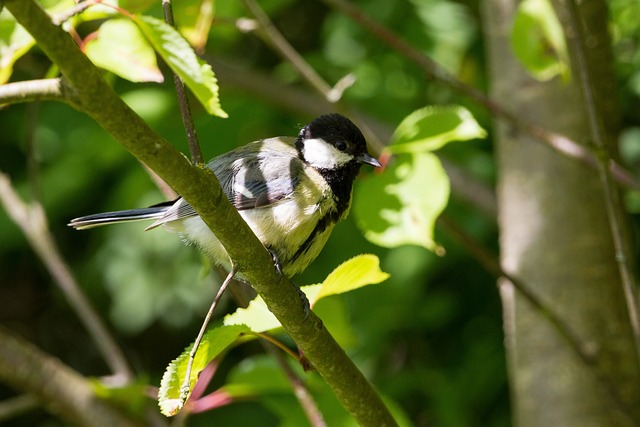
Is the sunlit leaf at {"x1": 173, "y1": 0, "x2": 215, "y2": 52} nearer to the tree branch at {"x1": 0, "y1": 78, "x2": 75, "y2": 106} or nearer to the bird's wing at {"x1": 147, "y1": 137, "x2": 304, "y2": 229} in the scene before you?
the bird's wing at {"x1": 147, "y1": 137, "x2": 304, "y2": 229}

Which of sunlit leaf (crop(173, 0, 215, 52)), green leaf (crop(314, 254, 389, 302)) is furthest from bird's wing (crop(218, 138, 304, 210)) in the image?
green leaf (crop(314, 254, 389, 302))

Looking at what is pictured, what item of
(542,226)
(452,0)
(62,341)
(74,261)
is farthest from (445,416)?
(62,341)

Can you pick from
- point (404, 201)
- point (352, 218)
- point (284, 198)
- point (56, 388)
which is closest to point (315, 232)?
point (284, 198)

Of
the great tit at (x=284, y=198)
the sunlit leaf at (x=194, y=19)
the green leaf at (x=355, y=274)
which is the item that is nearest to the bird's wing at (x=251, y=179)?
the great tit at (x=284, y=198)

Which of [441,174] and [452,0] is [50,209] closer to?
[452,0]

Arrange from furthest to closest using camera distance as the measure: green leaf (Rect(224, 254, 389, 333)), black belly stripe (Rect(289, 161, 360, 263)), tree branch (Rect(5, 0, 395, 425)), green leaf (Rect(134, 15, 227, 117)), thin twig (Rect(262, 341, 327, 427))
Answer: black belly stripe (Rect(289, 161, 360, 263))
thin twig (Rect(262, 341, 327, 427))
green leaf (Rect(224, 254, 389, 333))
green leaf (Rect(134, 15, 227, 117))
tree branch (Rect(5, 0, 395, 425))

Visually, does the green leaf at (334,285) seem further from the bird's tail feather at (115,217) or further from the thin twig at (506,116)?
the thin twig at (506,116)

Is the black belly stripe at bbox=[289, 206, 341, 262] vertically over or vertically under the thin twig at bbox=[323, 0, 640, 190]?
under

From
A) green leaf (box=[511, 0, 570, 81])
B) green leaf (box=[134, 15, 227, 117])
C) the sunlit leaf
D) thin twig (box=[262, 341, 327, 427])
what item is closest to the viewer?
green leaf (box=[134, 15, 227, 117])

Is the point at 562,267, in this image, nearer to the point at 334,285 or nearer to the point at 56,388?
the point at 334,285
